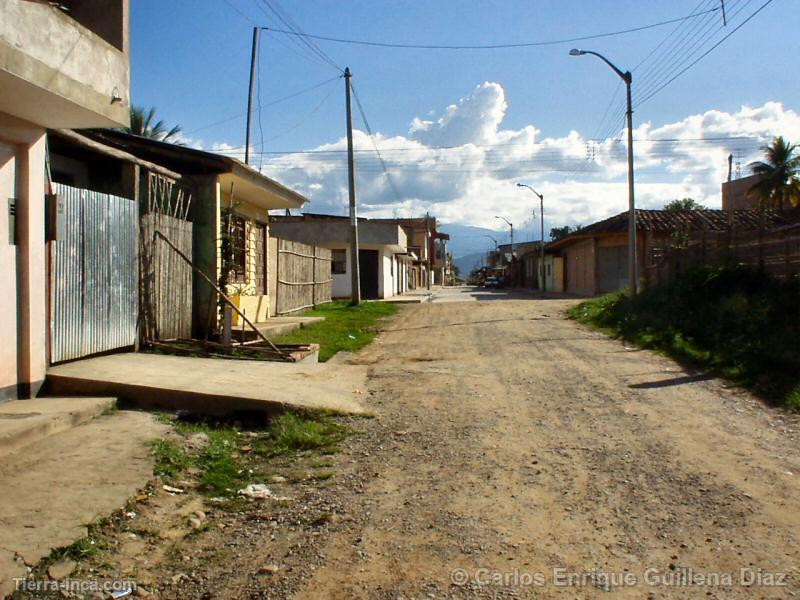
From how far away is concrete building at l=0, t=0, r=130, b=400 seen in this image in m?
5.82

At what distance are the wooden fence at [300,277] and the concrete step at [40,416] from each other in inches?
425

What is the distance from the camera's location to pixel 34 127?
6.60 m

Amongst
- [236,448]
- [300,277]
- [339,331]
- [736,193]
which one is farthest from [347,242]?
[736,193]

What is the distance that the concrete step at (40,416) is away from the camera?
5.07 meters

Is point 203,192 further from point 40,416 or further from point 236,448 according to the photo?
point 236,448

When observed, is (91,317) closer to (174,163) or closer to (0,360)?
(0,360)

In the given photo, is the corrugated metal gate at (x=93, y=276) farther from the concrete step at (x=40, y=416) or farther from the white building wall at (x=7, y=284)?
the concrete step at (x=40, y=416)

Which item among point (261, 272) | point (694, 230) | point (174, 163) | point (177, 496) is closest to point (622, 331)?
point (694, 230)

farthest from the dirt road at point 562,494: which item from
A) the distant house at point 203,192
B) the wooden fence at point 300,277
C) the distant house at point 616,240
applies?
the distant house at point 616,240

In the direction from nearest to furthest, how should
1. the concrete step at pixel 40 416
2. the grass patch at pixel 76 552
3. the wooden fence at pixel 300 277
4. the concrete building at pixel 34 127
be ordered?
the grass patch at pixel 76 552
the concrete step at pixel 40 416
the concrete building at pixel 34 127
the wooden fence at pixel 300 277

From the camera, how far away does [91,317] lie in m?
7.89

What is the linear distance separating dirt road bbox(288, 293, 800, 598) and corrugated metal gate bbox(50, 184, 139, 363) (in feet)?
10.6

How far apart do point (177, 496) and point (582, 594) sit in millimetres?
2726

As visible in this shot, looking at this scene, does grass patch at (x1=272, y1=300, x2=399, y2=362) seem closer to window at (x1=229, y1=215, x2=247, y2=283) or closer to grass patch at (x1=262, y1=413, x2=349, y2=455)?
window at (x1=229, y1=215, x2=247, y2=283)
